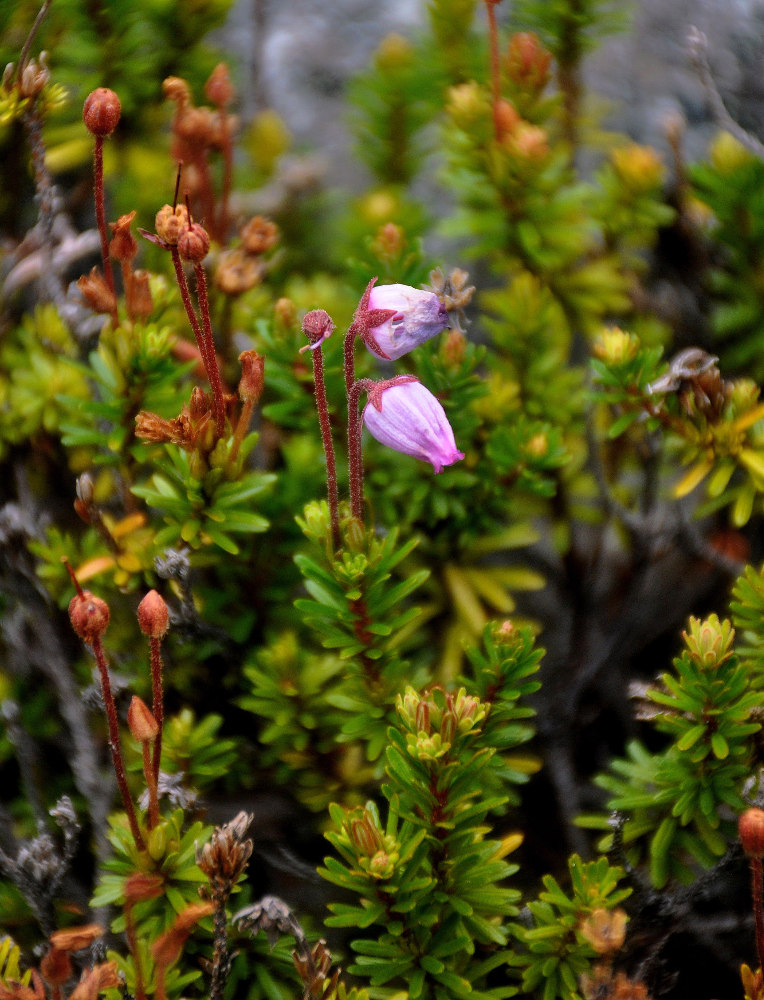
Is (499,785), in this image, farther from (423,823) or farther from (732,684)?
(732,684)

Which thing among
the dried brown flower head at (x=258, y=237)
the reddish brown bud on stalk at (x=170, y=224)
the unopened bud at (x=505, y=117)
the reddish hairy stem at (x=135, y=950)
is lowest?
the reddish hairy stem at (x=135, y=950)

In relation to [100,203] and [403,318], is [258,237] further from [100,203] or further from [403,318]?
[403,318]

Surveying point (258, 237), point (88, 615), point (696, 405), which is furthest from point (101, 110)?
point (696, 405)

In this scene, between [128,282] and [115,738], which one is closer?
[115,738]

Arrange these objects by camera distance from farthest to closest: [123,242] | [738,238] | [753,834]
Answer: [738,238] < [123,242] < [753,834]

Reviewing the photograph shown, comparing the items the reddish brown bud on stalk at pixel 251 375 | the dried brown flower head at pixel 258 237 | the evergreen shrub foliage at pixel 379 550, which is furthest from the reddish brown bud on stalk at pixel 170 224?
the dried brown flower head at pixel 258 237

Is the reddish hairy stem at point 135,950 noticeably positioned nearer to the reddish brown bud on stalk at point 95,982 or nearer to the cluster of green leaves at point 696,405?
the reddish brown bud on stalk at point 95,982
